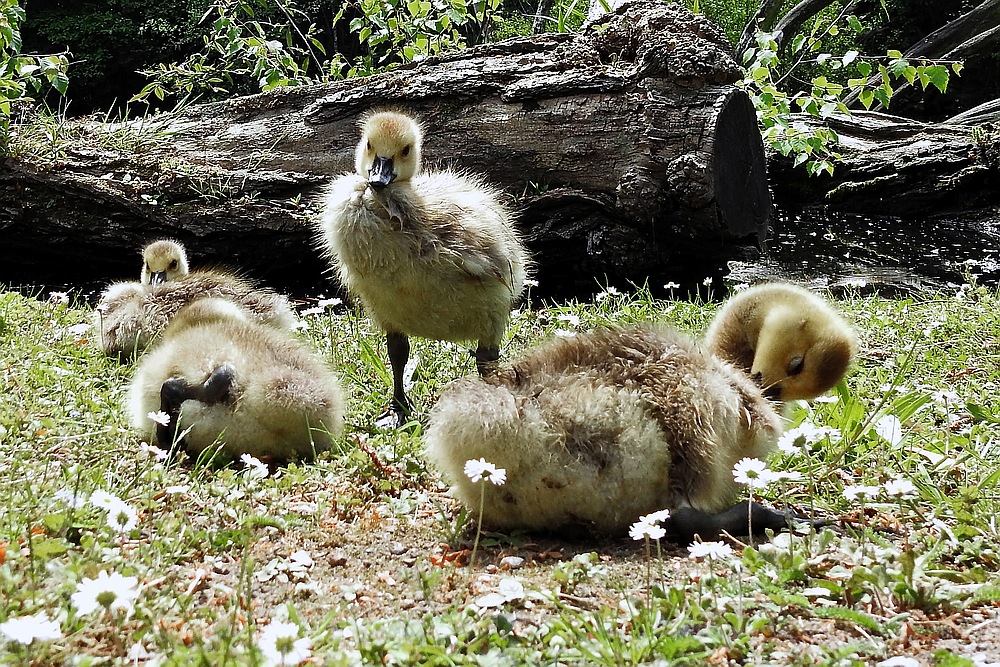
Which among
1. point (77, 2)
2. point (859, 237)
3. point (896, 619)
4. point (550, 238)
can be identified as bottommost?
point (859, 237)

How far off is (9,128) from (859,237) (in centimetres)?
821

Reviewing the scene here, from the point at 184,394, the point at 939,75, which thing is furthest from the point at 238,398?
the point at 939,75

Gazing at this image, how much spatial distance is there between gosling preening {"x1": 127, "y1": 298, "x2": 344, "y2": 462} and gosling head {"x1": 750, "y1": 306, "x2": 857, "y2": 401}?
1.62 meters

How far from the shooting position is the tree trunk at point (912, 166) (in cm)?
1063

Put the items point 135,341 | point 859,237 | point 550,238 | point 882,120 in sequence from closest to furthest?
point 135,341 → point 550,238 → point 859,237 → point 882,120

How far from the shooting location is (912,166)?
10.6 m

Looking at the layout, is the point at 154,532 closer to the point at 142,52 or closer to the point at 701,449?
the point at 701,449

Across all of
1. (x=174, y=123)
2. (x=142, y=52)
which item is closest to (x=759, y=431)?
(x=174, y=123)

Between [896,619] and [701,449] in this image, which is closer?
[896,619]

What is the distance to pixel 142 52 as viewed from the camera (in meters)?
18.5

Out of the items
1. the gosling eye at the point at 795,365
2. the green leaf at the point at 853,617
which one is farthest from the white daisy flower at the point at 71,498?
the gosling eye at the point at 795,365

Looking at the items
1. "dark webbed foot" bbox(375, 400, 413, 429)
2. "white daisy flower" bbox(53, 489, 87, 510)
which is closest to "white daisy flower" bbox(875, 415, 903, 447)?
"dark webbed foot" bbox(375, 400, 413, 429)

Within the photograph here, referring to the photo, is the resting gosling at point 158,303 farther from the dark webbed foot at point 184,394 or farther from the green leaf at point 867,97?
the green leaf at point 867,97

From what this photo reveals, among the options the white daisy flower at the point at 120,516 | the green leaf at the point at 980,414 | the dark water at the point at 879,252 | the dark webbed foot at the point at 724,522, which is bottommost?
the dark water at the point at 879,252
